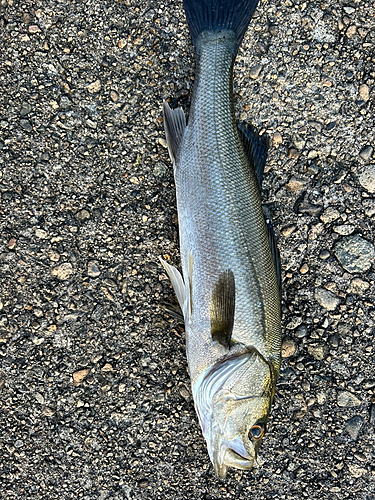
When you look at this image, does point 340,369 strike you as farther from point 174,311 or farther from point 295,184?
point 295,184

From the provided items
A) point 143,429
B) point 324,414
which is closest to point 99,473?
point 143,429

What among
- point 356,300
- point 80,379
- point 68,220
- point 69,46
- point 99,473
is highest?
point 69,46

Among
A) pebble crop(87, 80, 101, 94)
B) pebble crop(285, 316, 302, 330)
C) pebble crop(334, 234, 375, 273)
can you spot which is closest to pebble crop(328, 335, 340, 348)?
pebble crop(285, 316, 302, 330)

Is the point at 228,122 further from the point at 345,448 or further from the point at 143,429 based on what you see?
the point at 345,448

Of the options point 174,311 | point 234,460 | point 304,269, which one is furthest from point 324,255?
point 234,460

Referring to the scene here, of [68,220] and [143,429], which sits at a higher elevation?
[68,220]
